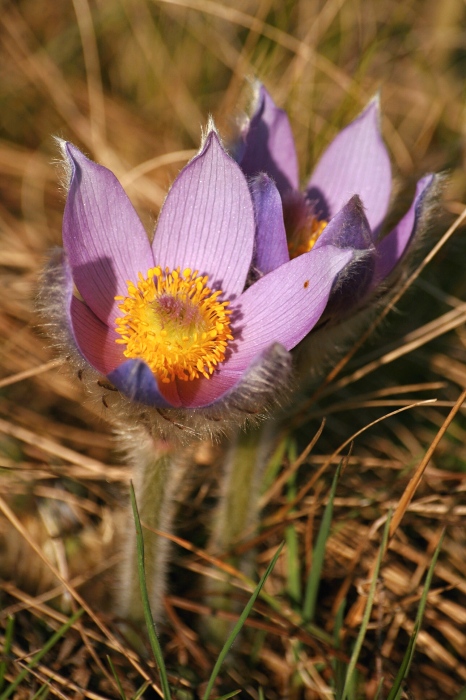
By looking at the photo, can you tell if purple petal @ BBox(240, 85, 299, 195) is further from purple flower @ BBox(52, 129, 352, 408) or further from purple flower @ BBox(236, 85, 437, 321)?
purple flower @ BBox(52, 129, 352, 408)

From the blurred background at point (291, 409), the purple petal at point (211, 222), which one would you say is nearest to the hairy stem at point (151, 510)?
the blurred background at point (291, 409)

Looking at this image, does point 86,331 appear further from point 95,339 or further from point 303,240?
point 303,240

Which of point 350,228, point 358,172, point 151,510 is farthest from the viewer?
point 358,172

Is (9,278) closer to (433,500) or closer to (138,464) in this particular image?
(138,464)

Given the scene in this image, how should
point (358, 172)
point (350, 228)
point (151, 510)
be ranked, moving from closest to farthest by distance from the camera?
point (350, 228) < point (151, 510) < point (358, 172)

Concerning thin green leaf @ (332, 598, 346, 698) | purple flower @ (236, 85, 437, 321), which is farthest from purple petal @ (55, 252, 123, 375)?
thin green leaf @ (332, 598, 346, 698)

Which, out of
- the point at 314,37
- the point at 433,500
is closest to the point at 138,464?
the point at 433,500

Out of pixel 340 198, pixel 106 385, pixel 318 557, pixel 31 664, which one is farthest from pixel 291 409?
pixel 31 664
